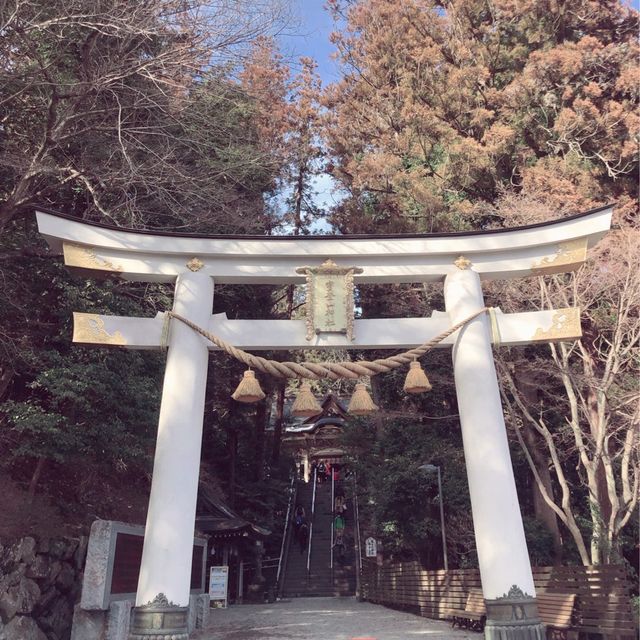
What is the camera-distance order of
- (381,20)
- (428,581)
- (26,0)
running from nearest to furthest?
(26,0)
(428,581)
(381,20)

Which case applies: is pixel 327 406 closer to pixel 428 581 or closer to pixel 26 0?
pixel 428 581

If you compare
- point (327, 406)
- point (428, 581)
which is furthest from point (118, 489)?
point (327, 406)

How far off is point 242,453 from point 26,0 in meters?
15.1

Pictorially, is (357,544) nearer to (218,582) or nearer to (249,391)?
(218,582)

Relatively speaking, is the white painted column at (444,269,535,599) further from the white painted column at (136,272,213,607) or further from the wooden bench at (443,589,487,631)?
the wooden bench at (443,589,487,631)

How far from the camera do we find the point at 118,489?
10.7 metres

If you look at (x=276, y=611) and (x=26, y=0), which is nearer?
(x=26, y=0)

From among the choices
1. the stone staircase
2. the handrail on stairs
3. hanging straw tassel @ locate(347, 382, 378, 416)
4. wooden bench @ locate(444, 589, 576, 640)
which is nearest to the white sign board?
the handrail on stairs

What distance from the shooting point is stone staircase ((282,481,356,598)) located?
50.0 feet

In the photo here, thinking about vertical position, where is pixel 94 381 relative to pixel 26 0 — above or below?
below

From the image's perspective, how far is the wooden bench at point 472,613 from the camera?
26.1ft

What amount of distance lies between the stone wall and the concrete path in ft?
7.42

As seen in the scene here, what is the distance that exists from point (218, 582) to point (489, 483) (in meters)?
9.00

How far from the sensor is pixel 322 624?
9.36m
